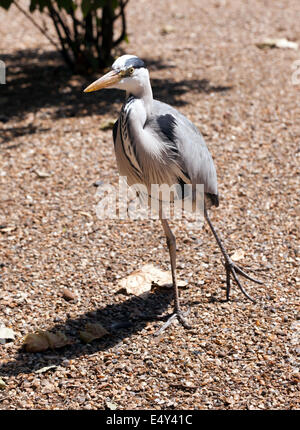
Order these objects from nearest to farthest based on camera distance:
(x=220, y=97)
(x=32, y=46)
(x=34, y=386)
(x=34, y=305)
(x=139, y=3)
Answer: (x=34, y=386), (x=34, y=305), (x=220, y=97), (x=32, y=46), (x=139, y=3)

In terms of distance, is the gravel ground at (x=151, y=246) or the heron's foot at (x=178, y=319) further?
the heron's foot at (x=178, y=319)

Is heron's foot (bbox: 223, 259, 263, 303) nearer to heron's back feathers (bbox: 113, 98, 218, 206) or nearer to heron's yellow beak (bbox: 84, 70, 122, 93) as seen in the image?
heron's back feathers (bbox: 113, 98, 218, 206)

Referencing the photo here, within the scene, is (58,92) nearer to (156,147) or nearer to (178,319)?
(156,147)

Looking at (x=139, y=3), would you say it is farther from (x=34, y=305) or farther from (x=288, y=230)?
(x=34, y=305)

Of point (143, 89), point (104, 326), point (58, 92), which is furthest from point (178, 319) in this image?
point (58, 92)

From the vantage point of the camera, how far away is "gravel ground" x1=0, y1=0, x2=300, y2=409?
310 centimetres

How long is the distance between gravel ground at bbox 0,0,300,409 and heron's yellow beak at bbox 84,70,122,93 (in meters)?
1.39

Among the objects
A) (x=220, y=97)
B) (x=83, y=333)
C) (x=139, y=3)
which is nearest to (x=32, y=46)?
(x=139, y=3)

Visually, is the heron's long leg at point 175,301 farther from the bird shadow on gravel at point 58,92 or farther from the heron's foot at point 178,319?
the bird shadow on gravel at point 58,92

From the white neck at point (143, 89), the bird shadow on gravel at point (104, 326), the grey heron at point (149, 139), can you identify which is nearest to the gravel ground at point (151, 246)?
the bird shadow on gravel at point (104, 326)

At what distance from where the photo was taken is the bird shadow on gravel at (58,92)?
20.1 feet
